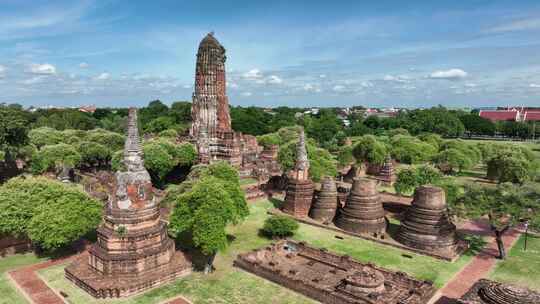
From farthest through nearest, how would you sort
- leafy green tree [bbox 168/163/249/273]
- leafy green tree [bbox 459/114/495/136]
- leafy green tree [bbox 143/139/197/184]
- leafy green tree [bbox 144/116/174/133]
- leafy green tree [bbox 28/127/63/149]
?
leafy green tree [bbox 459/114/495/136] → leafy green tree [bbox 144/116/174/133] → leafy green tree [bbox 28/127/63/149] → leafy green tree [bbox 143/139/197/184] → leafy green tree [bbox 168/163/249/273]

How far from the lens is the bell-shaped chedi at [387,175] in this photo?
54469 mm

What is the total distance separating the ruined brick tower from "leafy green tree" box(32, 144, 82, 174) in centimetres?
1677

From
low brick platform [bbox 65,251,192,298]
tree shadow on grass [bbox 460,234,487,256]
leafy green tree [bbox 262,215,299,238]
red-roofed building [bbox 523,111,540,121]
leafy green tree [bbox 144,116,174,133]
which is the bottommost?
tree shadow on grass [bbox 460,234,487,256]

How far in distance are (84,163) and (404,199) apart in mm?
46597

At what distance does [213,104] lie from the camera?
58562mm

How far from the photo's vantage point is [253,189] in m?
46.0

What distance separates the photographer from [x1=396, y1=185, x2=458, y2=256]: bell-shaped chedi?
28922 millimetres

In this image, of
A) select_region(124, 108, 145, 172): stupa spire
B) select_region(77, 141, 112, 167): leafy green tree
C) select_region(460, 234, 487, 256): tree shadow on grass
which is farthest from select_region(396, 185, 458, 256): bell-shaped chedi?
select_region(77, 141, 112, 167): leafy green tree

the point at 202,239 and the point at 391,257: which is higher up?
the point at 202,239

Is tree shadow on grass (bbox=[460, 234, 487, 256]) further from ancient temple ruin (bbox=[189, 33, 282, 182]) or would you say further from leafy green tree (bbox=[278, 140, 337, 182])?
ancient temple ruin (bbox=[189, 33, 282, 182])

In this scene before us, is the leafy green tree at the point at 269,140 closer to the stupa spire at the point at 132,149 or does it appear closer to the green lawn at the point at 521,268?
the green lawn at the point at 521,268

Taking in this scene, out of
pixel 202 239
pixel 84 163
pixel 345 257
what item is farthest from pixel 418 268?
pixel 84 163

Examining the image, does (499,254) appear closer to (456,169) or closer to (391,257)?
(391,257)

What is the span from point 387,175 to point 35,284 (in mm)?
44637
